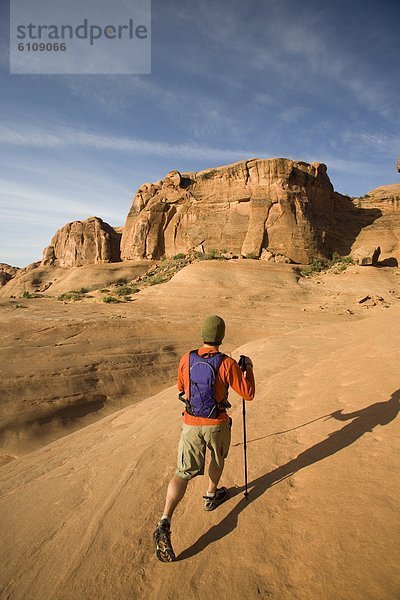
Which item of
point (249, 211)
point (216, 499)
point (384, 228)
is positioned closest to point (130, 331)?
point (216, 499)

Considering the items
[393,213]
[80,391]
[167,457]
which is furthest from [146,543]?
[393,213]

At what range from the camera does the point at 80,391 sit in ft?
31.0

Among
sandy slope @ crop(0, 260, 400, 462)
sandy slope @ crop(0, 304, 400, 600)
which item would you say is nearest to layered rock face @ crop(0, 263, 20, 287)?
sandy slope @ crop(0, 260, 400, 462)

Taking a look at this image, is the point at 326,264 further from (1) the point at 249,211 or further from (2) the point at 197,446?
(2) the point at 197,446

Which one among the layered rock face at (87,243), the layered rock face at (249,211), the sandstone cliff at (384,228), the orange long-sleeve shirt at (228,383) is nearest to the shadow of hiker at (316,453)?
the orange long-sleeve shirt at (228,383)

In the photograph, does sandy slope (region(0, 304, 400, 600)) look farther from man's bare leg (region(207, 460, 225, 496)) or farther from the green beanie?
the green beanie

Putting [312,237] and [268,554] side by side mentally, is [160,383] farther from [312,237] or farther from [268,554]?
[312,237]

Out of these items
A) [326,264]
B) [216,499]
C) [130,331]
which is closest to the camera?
[216,499]

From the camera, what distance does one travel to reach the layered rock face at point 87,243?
53.4 meters

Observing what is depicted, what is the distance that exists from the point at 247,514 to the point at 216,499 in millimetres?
330

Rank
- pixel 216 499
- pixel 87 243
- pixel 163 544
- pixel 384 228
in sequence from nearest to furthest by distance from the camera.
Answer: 1. pixel 163 544
2. pixel 216 499
3. pixel 384 228
4. pixel 87 243

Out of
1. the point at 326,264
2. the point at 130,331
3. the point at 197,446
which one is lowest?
the point at 130,331

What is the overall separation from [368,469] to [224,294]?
18289 mm

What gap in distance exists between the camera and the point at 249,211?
112 ft
